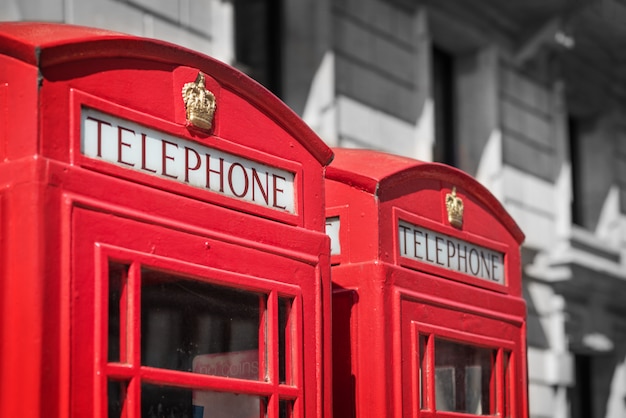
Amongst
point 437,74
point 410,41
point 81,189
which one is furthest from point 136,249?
point 437,74

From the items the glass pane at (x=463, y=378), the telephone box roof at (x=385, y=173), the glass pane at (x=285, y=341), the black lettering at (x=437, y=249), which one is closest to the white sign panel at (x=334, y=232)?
the telephone box roof at (x=385, y=173)

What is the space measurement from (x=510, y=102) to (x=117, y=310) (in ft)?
31.5

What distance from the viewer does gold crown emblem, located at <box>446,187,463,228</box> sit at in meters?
5.03

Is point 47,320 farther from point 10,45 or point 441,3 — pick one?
point 441,3

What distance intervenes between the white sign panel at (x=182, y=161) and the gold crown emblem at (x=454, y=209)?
3.90 ft

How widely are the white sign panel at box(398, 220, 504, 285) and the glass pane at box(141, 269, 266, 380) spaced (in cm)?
111

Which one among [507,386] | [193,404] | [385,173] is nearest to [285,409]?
[193,404]

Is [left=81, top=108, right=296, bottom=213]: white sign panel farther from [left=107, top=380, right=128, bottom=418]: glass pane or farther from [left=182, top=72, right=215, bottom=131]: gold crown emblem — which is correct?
[left=107, top=380, right=128, bottom=418]: glass pane

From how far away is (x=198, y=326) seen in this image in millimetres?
3537

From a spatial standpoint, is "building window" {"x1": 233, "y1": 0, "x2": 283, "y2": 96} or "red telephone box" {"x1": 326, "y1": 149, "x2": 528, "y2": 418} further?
"building window" {"x1": 233, "y1": 0, "x2": 283, "y2": 96}

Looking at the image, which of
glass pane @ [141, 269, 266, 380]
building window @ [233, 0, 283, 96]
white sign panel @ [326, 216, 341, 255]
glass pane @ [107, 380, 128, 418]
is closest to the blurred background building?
building window @ [233, 0, 283, 96]

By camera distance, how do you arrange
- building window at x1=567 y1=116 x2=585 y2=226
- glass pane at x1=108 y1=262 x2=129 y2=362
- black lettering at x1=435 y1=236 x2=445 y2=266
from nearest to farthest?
glass pane at x1=108 y1=262 x2=129 y2=362
black lettering at x1=435 y1=236 x2=445 y2=266
building window at x1=567 y1=116 x2=585 y2=226

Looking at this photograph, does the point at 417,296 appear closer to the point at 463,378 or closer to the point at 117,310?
the point at 463,378

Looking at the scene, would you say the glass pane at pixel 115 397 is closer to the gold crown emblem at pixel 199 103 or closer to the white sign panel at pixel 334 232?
the gold crown emblem at pixel 199 103
